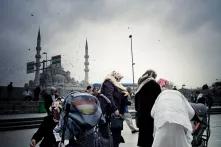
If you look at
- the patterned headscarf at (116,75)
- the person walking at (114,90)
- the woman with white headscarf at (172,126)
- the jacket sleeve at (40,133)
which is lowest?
the jacket sleeve at (40,133)

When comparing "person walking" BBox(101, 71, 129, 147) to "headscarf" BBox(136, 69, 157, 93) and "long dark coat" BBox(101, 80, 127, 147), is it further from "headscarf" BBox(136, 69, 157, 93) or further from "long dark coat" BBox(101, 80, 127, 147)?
"headscarf" BBox(136, 69, 157, 93)

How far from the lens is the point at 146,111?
6617 millimetres

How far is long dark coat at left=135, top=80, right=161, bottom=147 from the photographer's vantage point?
6.59 metres

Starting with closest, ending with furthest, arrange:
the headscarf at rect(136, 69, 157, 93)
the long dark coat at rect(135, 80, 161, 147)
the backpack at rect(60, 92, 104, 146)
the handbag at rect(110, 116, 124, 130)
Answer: the backpack at rect(60, 92, 104, 146), the long dark coat at rect(135, 80, 161, 147), the headscarf at rect(136, 69, 157, 93), the handbag at rect(110, 116, 124, 130)

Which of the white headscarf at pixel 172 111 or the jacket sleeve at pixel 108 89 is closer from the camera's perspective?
the white headscarf at pixel 172 111

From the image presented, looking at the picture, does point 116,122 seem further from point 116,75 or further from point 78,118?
point 78,118

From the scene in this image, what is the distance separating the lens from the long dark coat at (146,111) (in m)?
6.59

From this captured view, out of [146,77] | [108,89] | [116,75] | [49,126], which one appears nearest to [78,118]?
[49,126]

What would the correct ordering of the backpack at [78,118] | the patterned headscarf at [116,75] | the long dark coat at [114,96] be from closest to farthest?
the backpack at [78,118]
the long dark coat at [114,96]
the patterned headscarf at [116,75]

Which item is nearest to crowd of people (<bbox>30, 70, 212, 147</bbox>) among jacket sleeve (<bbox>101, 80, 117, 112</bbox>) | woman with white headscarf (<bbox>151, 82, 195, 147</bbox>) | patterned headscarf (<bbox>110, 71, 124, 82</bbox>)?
woman with white headscarf (<bbox>151, 82, 195, 147</bbox>)

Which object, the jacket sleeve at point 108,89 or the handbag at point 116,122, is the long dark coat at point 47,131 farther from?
the jacket sleeve at point 108,89

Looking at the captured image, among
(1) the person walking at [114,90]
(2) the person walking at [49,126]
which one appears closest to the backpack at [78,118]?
(2) the person walking at [49,126]

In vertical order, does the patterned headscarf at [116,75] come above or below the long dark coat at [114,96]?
above

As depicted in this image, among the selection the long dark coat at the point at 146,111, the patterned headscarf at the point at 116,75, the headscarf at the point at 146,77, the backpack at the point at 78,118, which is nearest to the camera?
the backpack at the point at 78,118
